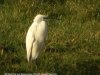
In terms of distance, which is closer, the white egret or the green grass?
the white egret

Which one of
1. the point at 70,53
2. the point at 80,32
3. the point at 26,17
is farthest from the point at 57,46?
the point at 26,17

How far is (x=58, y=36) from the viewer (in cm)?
879

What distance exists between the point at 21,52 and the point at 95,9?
112 inches

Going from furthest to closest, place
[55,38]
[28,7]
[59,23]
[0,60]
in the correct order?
[28,7] → [59,23] → [55,38] → [0,60]

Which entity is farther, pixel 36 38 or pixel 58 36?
pixel 58 36

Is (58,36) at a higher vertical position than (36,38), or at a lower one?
lower

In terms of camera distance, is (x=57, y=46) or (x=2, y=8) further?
(x=2, y=8)

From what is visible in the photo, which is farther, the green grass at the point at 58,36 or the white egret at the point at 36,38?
the green grass at the point at 58,36

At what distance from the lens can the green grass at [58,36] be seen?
7.41 m

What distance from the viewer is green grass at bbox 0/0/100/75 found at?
741cm

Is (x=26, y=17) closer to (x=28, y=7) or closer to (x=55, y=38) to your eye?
(x=28, y=7)

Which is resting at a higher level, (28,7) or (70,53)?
(28,7)

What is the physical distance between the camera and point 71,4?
10344mm

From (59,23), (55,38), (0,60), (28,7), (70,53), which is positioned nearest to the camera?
(0,60)
